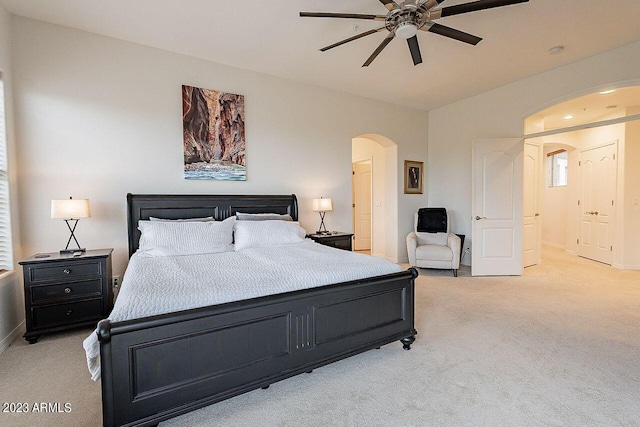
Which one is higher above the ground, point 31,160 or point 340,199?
point 31,160

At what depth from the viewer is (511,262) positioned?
4.82m

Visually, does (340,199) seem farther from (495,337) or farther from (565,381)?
(565,381)

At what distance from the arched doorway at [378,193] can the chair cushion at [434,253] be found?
0.91 m

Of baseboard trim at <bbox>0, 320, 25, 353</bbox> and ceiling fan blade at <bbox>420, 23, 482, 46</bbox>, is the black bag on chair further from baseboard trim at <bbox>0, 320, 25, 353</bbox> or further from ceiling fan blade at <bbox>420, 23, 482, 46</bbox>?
baseboard trim at <bbox>0, 320, 25, 353</bbox>

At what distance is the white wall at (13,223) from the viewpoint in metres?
2.61

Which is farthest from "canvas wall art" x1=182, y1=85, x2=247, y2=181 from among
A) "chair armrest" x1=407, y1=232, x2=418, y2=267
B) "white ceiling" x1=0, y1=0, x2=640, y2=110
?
"chair armrest" x1=407, y1=232, x2=418, y2=267

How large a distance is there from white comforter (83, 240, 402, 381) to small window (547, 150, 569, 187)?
7.66 meters

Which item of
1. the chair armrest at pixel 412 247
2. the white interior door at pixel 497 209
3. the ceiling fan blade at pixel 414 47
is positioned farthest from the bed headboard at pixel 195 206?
the white interior door at pixel 497 209

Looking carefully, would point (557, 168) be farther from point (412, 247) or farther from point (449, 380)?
point (449, 380)

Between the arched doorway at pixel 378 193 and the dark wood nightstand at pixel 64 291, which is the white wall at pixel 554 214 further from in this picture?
the dark wood nightstand at pixel 64 291

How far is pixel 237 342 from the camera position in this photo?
177cm

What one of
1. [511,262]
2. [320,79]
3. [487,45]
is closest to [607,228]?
[511,262]

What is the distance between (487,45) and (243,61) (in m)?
3.01

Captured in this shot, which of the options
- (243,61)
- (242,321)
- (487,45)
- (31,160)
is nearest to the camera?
(242,321)
